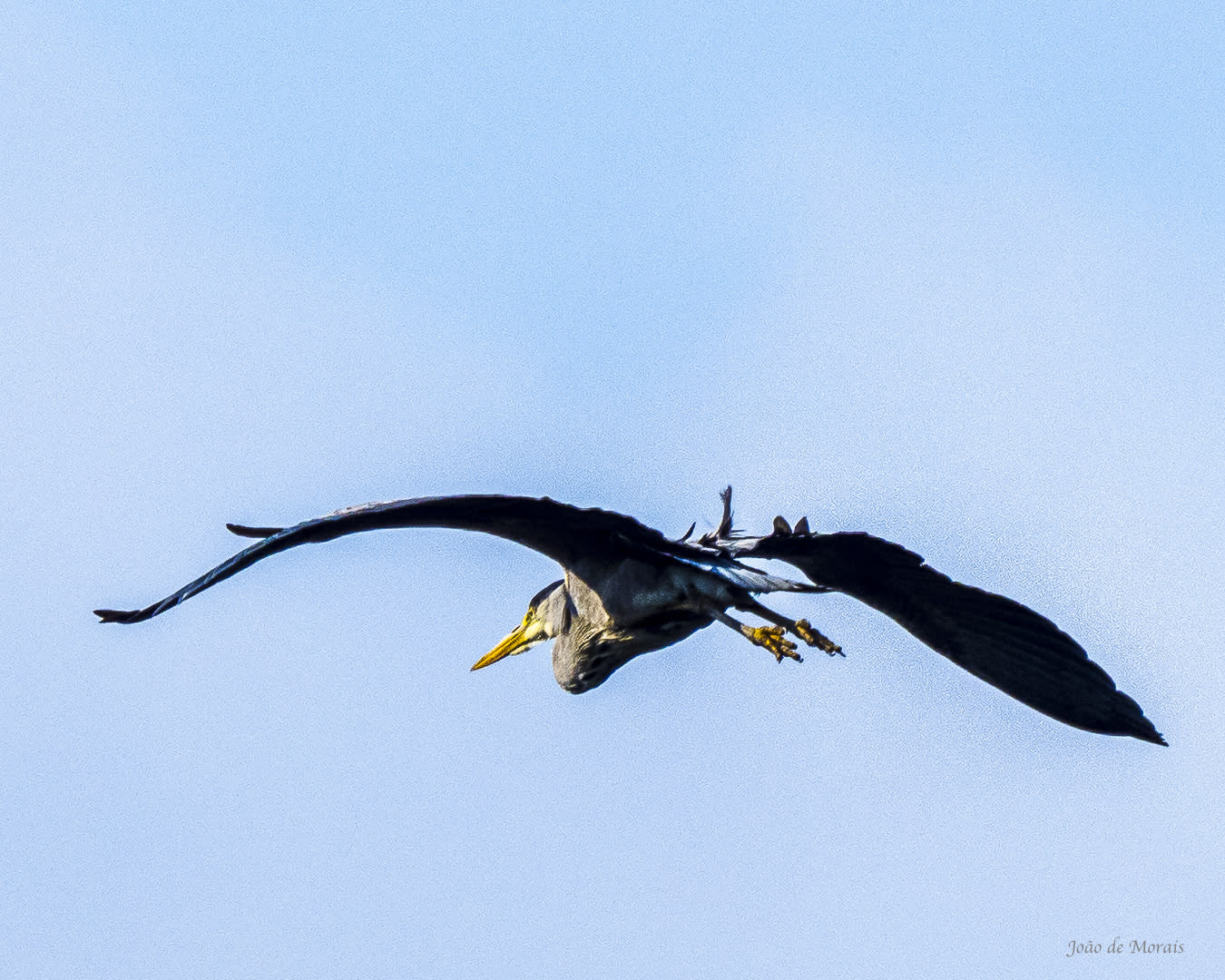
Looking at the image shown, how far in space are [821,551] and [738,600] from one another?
56 centimetres

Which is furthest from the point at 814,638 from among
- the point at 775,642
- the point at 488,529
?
the point at 488,529

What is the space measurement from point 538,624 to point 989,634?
2.64 metres

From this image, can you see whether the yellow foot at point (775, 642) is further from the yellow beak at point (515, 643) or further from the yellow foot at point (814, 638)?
the yellow beak at point (515, 643)

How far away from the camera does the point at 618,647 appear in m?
11.8

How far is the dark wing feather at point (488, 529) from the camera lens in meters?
9.88

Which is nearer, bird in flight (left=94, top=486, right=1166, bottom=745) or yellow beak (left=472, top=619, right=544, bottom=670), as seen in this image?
bird in flight (left=94, top=486, right=1166, bottom=745)

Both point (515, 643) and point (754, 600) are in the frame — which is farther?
point (515, 643)

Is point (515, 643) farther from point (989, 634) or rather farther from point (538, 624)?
point (989, 634)

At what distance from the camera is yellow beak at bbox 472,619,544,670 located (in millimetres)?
12539

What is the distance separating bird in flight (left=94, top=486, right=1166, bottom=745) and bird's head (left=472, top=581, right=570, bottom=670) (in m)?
0.02

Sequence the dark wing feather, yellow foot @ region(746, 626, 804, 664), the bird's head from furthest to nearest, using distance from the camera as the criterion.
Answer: the bird's head, yellow foot @ region(746, 626, 804, 664), the dark wing feather

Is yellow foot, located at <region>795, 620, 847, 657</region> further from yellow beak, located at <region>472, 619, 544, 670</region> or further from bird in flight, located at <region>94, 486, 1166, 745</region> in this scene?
yellow beak, located at <region>472, 619, 544, 670</region>

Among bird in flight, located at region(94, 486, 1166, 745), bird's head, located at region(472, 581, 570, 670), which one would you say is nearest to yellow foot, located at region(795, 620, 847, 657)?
bird in flight, located at region(94, 486, 1166, 745)

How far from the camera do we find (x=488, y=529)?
11055 millimetres
